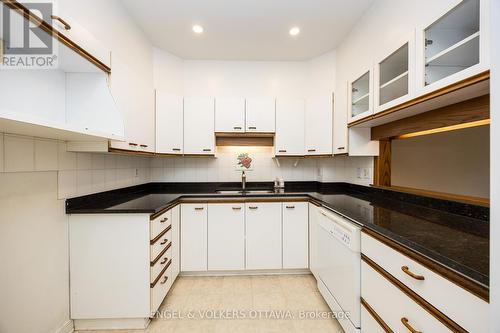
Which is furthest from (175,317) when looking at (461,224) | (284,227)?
(461,224)

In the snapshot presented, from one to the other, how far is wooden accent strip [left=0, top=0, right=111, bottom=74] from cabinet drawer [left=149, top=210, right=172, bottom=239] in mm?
1169

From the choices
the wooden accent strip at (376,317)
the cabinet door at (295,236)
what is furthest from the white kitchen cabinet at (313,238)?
the wooden accent strip at (376,317)

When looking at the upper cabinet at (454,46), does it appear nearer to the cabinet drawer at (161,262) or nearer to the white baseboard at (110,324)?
the cabinet drawer at (161,262)

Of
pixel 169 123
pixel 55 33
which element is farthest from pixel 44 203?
pixel 169 123

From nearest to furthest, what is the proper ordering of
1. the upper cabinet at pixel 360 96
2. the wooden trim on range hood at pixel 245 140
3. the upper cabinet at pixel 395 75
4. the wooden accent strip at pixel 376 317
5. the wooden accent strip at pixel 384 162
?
the wooden accent strip at pixel 376 317 → the upper cabinet at pixel 395 75 → the upper cabinet at pixel 360 96 → the wooden accent strip at pixel 384 162 → the wooden trim on range hood at pixel 245 140

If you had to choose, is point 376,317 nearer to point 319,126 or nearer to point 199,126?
point 319,126

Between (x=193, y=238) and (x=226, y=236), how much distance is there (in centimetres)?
36

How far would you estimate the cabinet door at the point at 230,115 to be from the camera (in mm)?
2613

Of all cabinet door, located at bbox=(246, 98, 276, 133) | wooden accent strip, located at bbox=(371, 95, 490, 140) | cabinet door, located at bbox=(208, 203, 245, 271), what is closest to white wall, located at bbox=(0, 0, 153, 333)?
cabinet door, located at bbox=(208, 203, 245, 271)

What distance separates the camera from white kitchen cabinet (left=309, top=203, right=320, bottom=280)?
2.11 meters

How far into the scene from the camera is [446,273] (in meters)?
0.76

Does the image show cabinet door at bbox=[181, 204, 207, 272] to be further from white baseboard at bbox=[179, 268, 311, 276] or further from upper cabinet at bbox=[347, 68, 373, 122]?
upper cabinet at bbox=[347, 68, 373, 122]

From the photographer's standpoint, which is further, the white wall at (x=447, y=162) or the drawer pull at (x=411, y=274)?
the white wall at (x=447, y=162)

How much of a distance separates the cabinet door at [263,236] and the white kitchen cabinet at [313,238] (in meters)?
0.33
